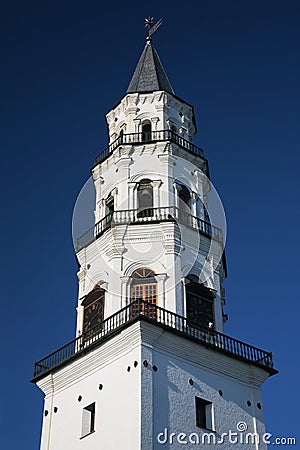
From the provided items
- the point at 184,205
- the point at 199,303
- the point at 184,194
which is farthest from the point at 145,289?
the point at 184,194

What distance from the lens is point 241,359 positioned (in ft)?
91.1

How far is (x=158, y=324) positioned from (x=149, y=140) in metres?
10.4

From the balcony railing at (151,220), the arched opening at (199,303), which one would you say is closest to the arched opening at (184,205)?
the balcony railing at (151,220)

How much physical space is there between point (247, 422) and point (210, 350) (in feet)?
9.17

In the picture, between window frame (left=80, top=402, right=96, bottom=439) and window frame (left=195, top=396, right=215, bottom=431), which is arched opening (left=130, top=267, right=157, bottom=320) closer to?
window frame (left=195, top=396, right=215, bottom=431)

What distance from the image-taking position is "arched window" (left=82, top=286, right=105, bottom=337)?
1115 inches

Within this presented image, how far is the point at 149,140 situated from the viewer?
33.5 m

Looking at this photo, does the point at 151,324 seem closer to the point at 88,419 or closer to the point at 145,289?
the point at 145,289

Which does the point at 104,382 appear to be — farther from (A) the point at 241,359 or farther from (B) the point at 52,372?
(A) the point at 241,359

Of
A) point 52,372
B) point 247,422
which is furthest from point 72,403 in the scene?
point 247,422

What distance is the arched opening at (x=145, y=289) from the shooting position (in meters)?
27.1

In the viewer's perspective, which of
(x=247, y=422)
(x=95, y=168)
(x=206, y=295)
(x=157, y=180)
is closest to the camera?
(x=247, y=422)

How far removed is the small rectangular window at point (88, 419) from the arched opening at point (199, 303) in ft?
15.3

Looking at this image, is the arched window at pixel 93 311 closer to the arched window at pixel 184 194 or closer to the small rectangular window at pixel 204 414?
the small rectangular window at pixel 204 414
